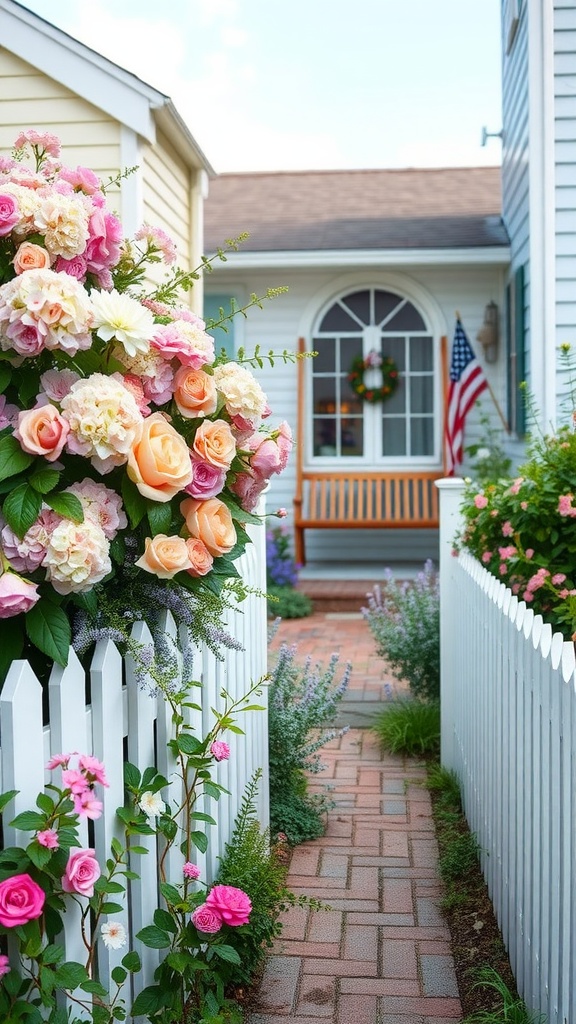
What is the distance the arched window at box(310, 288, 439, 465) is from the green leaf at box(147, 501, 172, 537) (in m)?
9.03

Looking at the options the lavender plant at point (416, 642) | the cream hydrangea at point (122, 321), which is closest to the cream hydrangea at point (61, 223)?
the cream hydrangea at point (122, 321)

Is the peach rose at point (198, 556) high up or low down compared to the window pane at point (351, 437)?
down

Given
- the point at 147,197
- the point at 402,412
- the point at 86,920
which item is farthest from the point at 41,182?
the point at 402,412

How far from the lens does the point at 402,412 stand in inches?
434

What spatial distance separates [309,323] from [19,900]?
966 cm

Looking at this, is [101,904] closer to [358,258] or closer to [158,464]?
[158,464]

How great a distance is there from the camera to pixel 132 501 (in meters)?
2.04

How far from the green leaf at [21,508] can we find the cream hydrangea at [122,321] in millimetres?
315

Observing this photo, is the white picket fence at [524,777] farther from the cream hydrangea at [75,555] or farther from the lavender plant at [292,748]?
the cream hydrangea at [75,555]

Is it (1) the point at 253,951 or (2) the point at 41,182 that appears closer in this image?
(2) the point at 41,182

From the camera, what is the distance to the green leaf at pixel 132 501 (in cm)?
202

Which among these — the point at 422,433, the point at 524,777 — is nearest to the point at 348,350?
the point at 422,433

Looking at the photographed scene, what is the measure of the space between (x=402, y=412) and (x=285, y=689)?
7093mm

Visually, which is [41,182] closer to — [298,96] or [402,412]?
[402,412]
